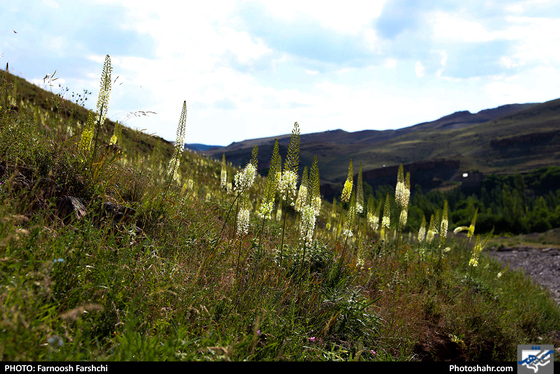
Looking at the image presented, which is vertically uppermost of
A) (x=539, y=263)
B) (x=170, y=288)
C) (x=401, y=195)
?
(x=401, y=195)

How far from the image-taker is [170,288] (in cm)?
344

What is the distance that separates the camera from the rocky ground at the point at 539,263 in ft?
50.1

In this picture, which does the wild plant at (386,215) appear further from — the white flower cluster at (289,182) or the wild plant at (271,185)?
the wild plant at (271,185)

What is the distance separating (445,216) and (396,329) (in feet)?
15.4

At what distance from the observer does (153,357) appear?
7.74 feet

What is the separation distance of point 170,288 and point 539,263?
2564 centimetres

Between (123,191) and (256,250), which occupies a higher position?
(123,191)

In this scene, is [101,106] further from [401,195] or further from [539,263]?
[539,263]

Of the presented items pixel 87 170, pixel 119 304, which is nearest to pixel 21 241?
pixel 119 304

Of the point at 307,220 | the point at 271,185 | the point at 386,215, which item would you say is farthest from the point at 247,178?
the point at 386,215

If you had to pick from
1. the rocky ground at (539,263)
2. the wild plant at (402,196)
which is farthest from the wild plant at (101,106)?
the rocky ground at (539,263)

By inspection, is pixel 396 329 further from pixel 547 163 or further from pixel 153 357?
pixel 547 163

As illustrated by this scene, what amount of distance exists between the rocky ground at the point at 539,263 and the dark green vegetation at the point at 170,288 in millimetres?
8391

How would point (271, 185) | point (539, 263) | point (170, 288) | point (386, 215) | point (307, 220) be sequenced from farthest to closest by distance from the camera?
point (539, 263) < point (386, 215) < point (307, 220) < point (271, 185) < point (170, 288)
